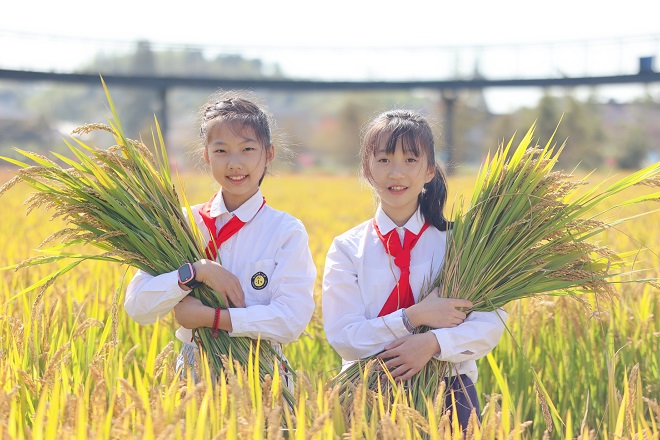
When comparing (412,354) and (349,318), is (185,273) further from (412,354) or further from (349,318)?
(412,354)

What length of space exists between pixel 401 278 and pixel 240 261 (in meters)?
0.56

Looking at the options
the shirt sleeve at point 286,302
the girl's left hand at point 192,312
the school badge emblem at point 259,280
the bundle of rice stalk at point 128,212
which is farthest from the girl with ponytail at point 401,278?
the girl's left hand at point 192,312

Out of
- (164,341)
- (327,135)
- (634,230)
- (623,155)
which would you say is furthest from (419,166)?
(327,135)

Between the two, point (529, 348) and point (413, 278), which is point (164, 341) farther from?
point (529, 348)

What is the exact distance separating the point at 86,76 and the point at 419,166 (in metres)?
31.5

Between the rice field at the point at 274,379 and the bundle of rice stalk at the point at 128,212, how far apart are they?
0.43 ft

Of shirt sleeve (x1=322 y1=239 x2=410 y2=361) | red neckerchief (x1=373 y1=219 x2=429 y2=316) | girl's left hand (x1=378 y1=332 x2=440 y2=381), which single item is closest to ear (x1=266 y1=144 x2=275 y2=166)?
shirt sleeve (x1=322 y1=239 x2=410 y2=361)

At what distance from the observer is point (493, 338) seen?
290 cm

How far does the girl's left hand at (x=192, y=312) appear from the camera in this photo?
112 inches

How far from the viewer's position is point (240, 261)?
3.02 metres

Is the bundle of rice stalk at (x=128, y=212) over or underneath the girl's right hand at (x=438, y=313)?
over

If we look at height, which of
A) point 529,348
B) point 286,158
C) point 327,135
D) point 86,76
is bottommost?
point 529,348

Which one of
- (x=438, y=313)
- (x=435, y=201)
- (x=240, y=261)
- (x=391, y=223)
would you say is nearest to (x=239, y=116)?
(x=240, y=261)

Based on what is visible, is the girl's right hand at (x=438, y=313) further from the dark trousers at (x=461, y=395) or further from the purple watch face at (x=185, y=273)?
the purple watch face at (x=185, y=273)
